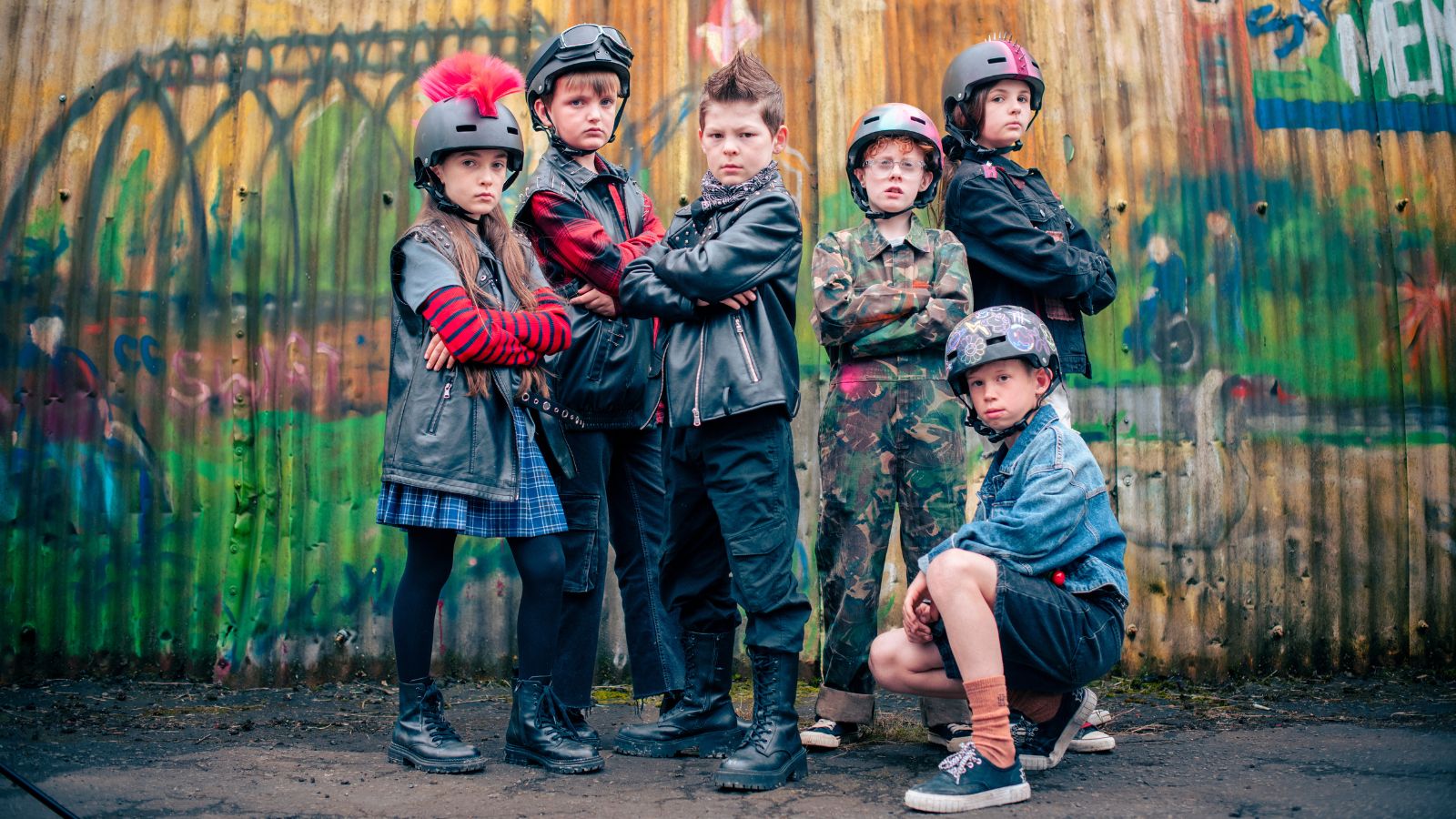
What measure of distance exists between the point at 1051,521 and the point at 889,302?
1048mm

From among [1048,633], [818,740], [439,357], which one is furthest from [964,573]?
[439,357]

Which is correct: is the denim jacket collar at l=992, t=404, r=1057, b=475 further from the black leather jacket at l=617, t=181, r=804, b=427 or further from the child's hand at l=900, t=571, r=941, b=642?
the black leather jacket at l=617, t=181, r=804, b=427

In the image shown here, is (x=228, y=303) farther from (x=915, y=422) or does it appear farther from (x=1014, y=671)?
(x=1014, y=671)

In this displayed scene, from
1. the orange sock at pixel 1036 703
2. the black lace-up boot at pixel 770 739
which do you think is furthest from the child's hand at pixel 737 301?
the orange sock at pixel 1036 703

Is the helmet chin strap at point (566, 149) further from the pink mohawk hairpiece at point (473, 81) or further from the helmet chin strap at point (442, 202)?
the helmet chin strap at point (442, 202)

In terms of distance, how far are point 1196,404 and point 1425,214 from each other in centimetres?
158

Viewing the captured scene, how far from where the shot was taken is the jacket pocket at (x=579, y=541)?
3.85 metres

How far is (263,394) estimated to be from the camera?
17.6 feet

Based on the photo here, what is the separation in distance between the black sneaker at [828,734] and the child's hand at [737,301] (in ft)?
4.69

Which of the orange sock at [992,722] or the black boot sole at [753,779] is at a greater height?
the orange sock at [992,722]

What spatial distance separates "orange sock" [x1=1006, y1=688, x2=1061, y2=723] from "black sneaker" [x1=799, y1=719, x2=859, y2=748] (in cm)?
67

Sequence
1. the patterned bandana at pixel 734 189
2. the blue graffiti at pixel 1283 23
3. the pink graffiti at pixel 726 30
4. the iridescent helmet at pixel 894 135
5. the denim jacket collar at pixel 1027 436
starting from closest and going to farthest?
the denim jacket collar at pixel 1027 436 → the patterned bandana at pixel 734 189 → the iridescent helmet at pixel 894 135 → the pink graffiti at pixel 726 30 → the blue graffiti at pixel 1283 23

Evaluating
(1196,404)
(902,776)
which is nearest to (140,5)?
(902,776)

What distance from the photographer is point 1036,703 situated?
3.45m
